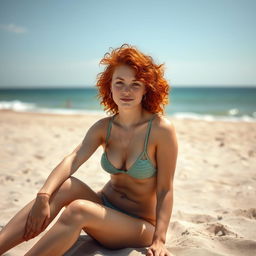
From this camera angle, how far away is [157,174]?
2.24 metres

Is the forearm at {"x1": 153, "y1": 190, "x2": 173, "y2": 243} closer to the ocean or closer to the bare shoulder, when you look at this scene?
Answer: the bare shoulder

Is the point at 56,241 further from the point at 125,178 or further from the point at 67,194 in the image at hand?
the point at 125,178

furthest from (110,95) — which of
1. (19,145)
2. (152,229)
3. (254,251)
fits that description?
(19,145)

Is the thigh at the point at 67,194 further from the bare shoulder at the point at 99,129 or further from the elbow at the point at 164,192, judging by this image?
the elbow at the point at 164,192

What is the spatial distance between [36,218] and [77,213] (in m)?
0.35

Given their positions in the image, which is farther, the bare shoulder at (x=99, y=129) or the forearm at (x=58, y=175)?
the bare shoulder at (x=99, y=129)

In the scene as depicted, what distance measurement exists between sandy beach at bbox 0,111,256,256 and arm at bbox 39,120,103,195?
555 mm

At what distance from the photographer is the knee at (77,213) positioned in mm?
1925

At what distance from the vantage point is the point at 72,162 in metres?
2.38

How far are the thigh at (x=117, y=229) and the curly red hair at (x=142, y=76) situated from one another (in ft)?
2.95

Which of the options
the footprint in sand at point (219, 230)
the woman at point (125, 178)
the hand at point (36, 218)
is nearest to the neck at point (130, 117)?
the woman at point (125, 178)

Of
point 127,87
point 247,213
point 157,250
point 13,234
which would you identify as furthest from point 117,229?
point 247,213

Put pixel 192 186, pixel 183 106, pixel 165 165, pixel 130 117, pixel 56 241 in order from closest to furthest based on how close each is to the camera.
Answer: pixel 56 241
pixel 165 165
pixel 130 117
pixel 192 186
pixel 183 106

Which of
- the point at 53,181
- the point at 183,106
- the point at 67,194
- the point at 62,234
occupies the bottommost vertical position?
the point at 183,106
